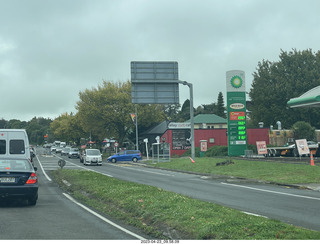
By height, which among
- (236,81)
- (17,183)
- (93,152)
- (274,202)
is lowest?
(274,202)

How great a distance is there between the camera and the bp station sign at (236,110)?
36.0 m

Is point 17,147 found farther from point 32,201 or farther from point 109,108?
point 109,108

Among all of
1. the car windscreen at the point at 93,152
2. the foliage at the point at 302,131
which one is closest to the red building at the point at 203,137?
the foliage at the point at 302,131

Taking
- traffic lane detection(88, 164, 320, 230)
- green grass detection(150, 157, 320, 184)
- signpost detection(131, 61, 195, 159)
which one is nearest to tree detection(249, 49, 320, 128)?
signpost detection(131, 61, 195, 159)

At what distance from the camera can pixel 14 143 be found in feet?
64.8

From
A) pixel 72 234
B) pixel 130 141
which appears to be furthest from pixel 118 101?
pixel 72 234

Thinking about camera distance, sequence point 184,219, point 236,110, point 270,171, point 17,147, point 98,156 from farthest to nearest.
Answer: point 98,156 < point 236,110 < point 270,171 < point 17,147 < point 184,219

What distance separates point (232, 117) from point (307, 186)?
16979 millimetres

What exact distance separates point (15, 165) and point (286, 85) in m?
61.5

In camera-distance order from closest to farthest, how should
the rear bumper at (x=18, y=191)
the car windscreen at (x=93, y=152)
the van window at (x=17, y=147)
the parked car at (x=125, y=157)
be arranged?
1. the rear bumper at (x=18, y=191)
2. the van window at (x=17, y=147)
3. the car windscreen at (x=93, y=152)
4. the parked car at (x=125, y=157)

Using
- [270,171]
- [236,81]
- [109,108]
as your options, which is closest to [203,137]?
[109,108]

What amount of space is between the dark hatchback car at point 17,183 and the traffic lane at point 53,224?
38cm

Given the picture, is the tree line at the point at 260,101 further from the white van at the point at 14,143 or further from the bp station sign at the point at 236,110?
the white van at the point at 14,143

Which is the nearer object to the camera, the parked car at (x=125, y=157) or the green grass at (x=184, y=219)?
the green grass at (x=184, y=219)
